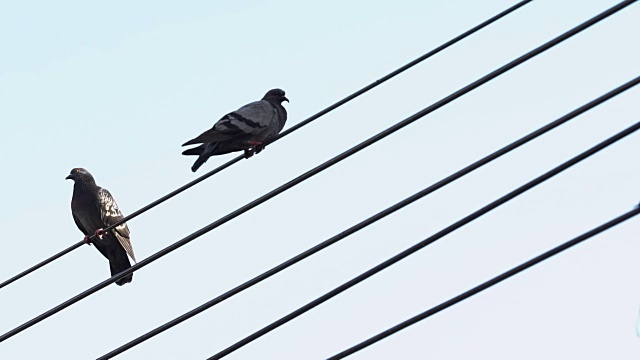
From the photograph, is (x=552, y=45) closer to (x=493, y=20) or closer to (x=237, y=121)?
(x=493, y=20)

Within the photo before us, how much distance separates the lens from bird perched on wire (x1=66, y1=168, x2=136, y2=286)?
11844mm

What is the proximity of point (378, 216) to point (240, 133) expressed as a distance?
5.59 metres

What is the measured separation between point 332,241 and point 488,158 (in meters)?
0.93

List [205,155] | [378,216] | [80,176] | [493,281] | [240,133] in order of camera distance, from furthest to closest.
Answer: [80,176] → [240,133] → [205,155] → [378,216] → [493,281]

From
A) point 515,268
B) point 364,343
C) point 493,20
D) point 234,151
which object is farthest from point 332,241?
point 234,151

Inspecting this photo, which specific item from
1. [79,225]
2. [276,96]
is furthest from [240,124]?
[79,225]

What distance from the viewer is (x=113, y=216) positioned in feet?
40.4

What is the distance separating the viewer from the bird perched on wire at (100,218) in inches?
466

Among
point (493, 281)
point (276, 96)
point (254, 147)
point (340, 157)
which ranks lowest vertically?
point (493, 281)

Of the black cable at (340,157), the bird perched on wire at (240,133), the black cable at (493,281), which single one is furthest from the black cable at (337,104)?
the bird perched on wire at (240,133)

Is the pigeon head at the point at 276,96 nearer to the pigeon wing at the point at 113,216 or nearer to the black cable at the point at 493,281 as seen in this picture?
the pigeon wing at the point at 113,216

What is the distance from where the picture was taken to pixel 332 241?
19.4 ft

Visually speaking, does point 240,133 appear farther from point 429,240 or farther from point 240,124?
point 429,240

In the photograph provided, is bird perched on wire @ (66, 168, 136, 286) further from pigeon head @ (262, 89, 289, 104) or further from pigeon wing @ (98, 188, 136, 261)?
pigeon head @ (262, 89, 289, 104)
